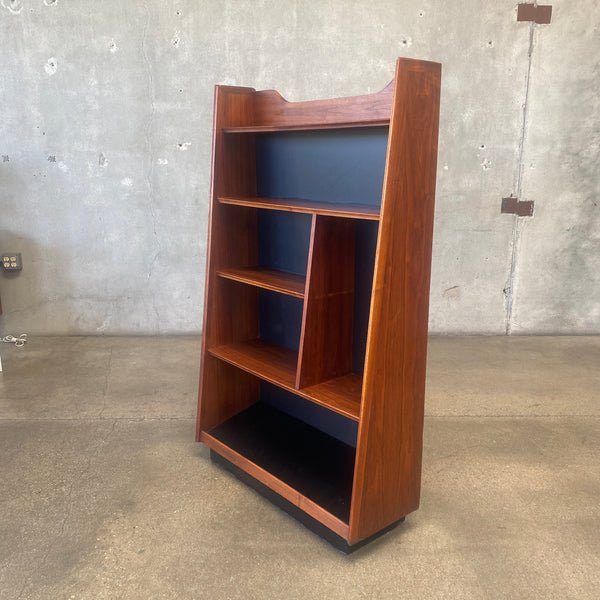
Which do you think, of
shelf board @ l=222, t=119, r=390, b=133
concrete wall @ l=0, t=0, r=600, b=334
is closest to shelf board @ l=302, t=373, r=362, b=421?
shelf board @ l=222, t=119, r=390, b=133

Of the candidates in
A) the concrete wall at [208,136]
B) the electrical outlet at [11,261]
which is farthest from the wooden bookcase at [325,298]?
the electrical outlet at [11,261]

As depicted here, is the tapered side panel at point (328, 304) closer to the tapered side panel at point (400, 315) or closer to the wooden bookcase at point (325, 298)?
the wooden bookcase at point (325, 298)

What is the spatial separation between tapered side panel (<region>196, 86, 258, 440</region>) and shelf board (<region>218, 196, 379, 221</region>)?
97 mm

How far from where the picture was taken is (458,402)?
3.06 metres

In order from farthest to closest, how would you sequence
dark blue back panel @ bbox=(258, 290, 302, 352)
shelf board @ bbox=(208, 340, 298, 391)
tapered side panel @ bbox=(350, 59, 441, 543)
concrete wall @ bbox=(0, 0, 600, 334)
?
concrete wall @ bbox=(0, 0, 600, 334) < dark blue back panel @ bbox=(258, 290, 302, 352) < shelf board @ bbox=(208, 340, 298, 391) < tapered side panel @ bbox=(350, 59, 441, 543)

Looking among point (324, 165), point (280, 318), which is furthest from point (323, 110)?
point (280, 318)

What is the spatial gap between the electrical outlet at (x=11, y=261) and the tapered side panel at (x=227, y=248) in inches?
85.5

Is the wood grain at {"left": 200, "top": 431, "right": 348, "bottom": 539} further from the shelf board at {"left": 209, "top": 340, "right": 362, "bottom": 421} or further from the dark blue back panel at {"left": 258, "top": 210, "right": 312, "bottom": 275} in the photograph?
the dark blue back panel at {"left": 258, "top": 210, "right": 312, "bottom": 275}

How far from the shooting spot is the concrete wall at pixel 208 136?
3.60 m

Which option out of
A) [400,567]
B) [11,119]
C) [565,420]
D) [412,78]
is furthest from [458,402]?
[11,119]

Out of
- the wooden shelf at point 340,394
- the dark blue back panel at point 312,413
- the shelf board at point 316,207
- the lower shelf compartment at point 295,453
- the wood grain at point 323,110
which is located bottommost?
the lower shelf compartment at point 295,453

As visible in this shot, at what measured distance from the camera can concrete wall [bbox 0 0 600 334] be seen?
142 inches

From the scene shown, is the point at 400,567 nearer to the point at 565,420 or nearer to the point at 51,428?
the point at 565,420

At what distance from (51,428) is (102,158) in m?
1.93
